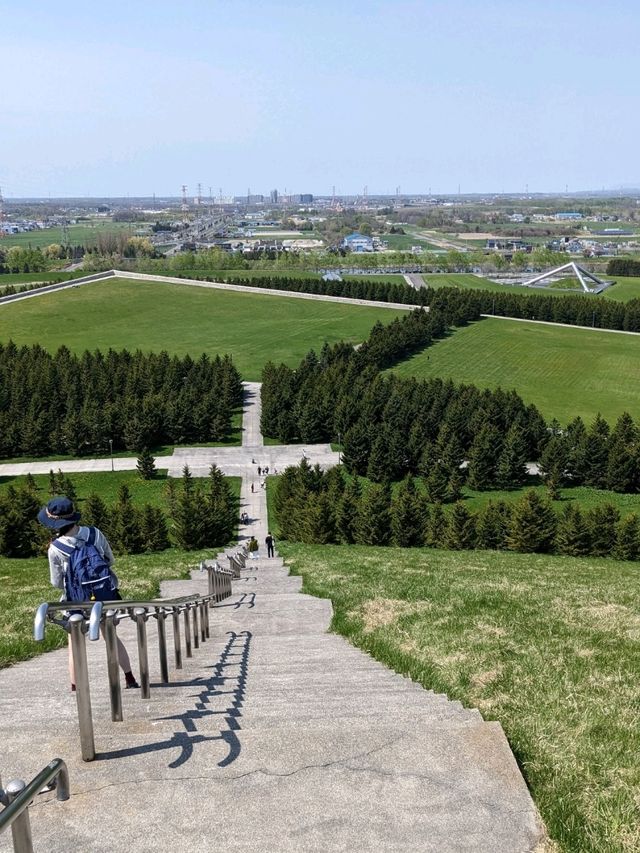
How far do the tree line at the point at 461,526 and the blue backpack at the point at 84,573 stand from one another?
27.9 metres

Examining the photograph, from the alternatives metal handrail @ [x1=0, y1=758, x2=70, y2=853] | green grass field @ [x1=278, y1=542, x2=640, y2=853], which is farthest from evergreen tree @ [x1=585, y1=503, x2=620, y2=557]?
metal handrail @ [x1=0, y1=758, x2=70, y2=853]

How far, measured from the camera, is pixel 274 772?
5.20 metres

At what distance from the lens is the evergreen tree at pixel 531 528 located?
33094mm

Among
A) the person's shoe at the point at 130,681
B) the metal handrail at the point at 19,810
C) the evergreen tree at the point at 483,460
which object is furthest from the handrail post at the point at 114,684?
the evergreen tree at the point at 483,460

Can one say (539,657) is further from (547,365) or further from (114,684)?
(547,365)

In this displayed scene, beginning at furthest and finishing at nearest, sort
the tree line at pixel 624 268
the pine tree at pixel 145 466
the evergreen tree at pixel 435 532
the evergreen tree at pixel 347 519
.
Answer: the tree line at pixel 624 268, the pine tree at pixel 145 466, the evergreen tree at pixel 347 519, the evergreen tree at pixel 435 532

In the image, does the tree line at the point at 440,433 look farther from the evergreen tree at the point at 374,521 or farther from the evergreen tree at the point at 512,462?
the evergreen tree at the point at 374,521

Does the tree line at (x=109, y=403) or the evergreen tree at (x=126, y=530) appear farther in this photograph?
the tree line at (x=109, y=403)

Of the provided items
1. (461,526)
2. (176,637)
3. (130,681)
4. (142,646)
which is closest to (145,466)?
(461,526)

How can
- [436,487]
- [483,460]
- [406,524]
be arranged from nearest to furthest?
[406,524], [436,487], [483,460]

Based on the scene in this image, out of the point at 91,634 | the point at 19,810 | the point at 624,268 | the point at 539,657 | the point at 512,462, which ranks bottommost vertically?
the point at 512,462

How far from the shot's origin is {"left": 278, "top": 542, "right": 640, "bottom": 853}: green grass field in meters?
5.98

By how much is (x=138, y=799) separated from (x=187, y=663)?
15.6 feet

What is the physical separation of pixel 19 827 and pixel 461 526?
3206cm
